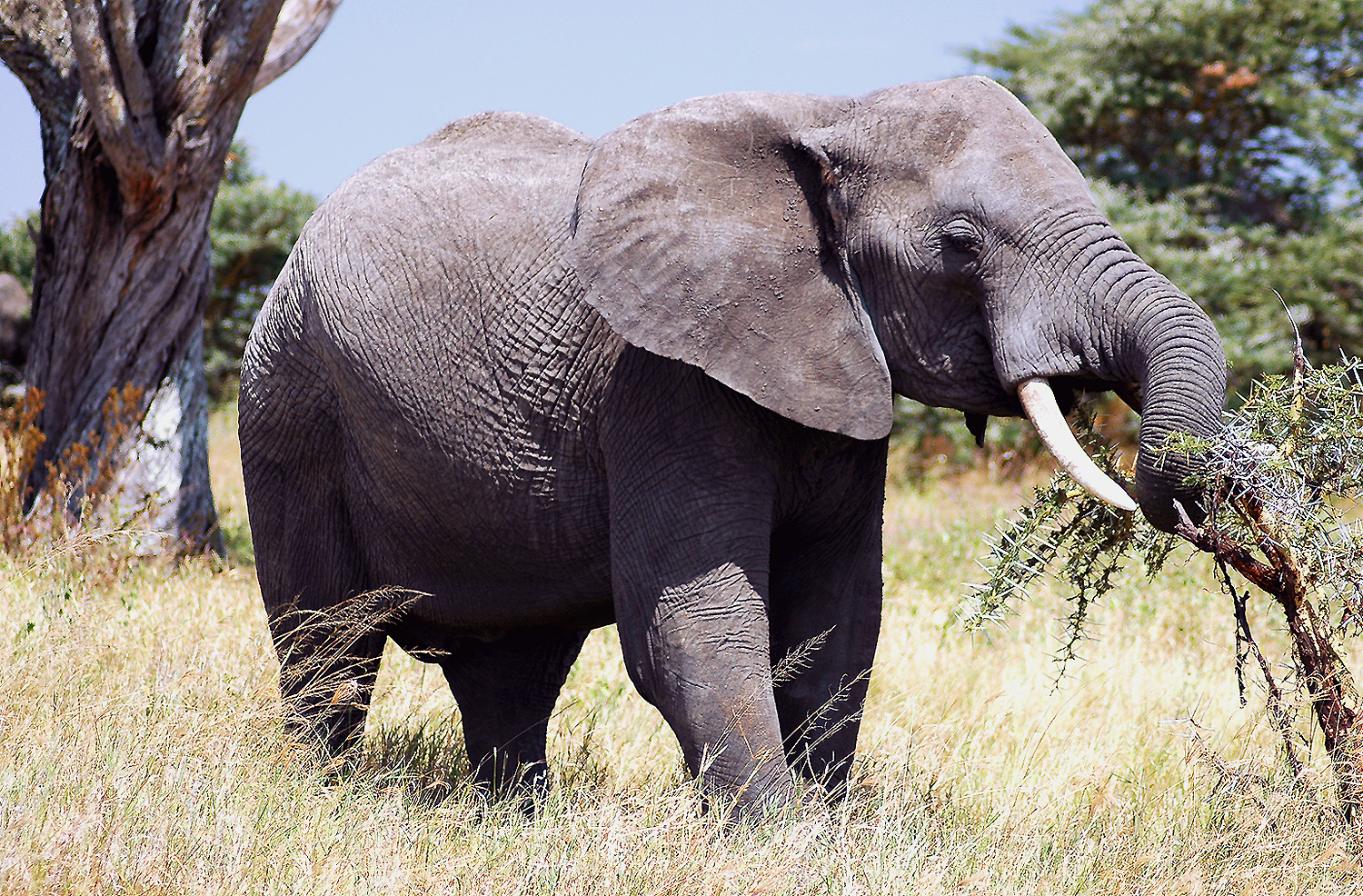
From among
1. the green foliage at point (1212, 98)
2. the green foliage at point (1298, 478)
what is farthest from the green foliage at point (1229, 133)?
the green foliage at point (1298, 478)

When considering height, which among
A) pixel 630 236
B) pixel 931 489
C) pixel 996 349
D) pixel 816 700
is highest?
pixel 630 236

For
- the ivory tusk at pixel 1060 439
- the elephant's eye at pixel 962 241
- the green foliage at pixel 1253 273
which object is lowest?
the green foliage at pixel 1253 273

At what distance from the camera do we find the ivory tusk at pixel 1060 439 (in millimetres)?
3086

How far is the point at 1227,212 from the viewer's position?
16.4 meters

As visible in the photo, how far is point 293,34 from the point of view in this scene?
878 cm

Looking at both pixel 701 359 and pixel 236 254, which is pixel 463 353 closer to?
pixel 701 359

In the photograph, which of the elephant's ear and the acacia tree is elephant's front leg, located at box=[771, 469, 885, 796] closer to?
the elephant's ear

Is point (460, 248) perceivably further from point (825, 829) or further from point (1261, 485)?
point (1261, 485)

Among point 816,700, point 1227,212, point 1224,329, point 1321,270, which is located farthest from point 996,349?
point 1227,212

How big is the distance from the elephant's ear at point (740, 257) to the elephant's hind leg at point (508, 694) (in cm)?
161

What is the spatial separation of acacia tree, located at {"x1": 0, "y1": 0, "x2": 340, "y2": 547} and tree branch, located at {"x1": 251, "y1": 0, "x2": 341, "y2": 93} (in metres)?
0.01

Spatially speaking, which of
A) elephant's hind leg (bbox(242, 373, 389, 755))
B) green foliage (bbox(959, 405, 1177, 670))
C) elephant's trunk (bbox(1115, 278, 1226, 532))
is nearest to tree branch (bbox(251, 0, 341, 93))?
elephant's hind leg (bbox(242, 373, 389, 755))

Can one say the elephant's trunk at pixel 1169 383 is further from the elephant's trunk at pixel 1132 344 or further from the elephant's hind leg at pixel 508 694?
the elephant's hind leg at pixel 508 694

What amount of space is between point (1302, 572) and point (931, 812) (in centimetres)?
131
